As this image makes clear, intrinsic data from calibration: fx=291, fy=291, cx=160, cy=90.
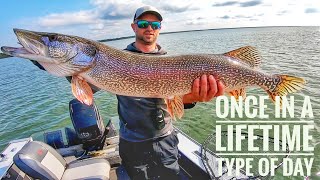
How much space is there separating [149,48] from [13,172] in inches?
90.0

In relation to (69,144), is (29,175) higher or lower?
higher

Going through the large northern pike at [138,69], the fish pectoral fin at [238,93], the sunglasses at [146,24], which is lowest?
the fish pectoral fin at [238,93]

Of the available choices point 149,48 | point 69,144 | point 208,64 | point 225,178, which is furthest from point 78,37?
point 69,144

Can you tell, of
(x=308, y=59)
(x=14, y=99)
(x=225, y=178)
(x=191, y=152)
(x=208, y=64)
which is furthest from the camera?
(x=308, y=59)

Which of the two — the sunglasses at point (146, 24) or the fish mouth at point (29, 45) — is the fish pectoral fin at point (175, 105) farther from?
the fish mouth at point (29, 45)

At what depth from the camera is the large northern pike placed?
8.26 feet

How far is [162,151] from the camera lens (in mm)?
3342

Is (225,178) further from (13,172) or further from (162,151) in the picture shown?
(13,172)

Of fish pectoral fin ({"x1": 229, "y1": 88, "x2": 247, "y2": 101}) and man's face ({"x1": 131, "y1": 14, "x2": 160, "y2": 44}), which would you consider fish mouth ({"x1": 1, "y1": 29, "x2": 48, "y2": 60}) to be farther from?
fish pectoral fin ({"x1": 229, "y1": 88, "x2": 247, "y2": 101})

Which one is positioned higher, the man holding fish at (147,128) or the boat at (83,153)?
the man holding fish at (147,128)

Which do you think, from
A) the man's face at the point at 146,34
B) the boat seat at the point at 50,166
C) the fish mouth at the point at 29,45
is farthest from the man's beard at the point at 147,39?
the boat seat at the point at 50,166

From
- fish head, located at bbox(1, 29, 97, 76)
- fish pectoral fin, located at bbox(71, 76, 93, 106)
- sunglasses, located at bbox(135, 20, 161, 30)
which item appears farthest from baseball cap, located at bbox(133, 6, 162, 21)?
fish pectoral fin, located at bbox(71, 76, 93, 106)

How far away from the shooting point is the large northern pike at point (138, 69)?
8.26ft

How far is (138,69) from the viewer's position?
2.73 metres
